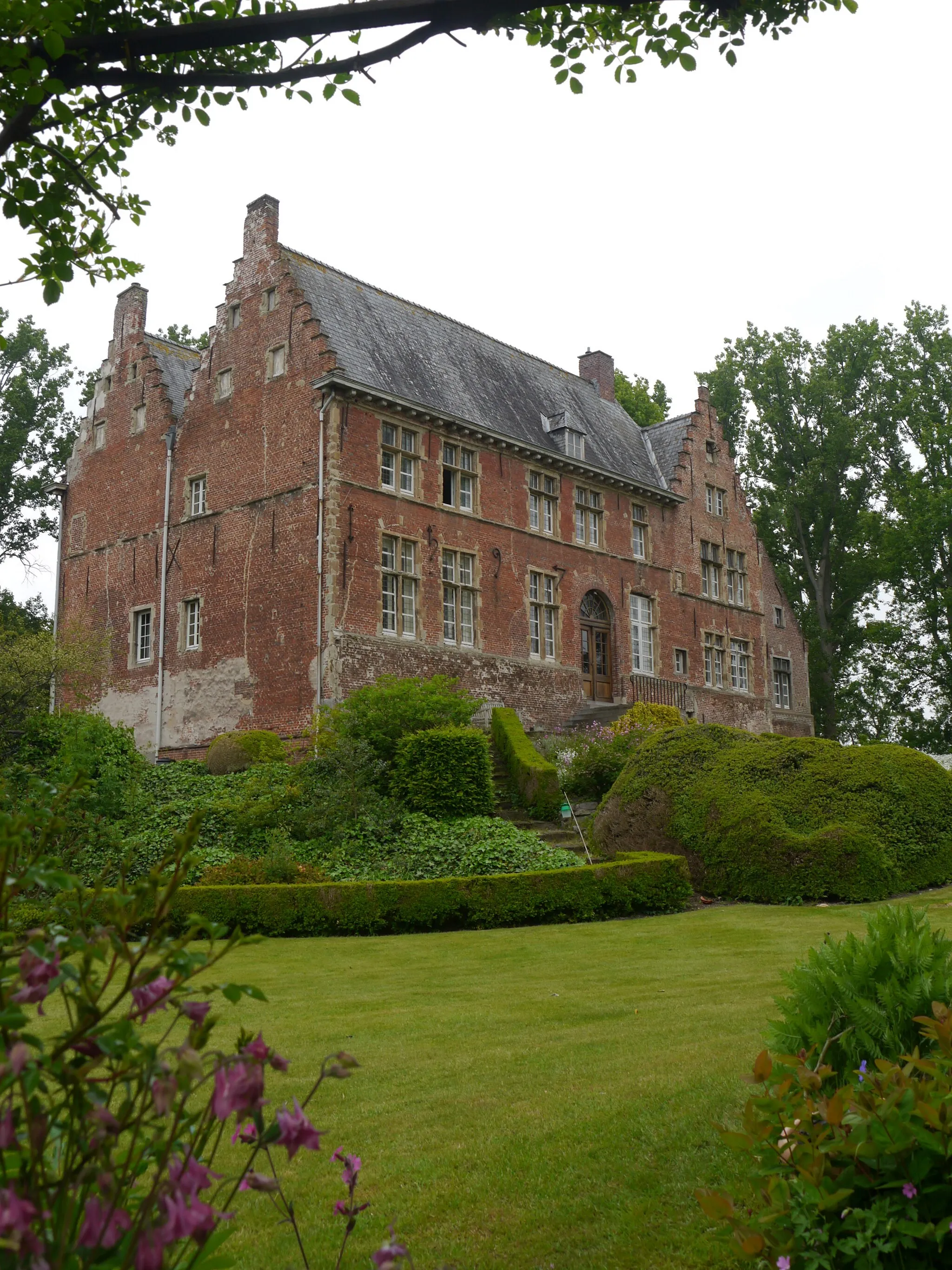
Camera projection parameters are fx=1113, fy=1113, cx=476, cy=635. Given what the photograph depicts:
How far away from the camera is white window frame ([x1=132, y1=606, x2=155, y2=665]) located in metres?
27.3

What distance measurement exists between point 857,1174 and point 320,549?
20.8 meters

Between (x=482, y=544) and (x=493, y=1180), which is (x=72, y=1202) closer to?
(x=493, y=1180)

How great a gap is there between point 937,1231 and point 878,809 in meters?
13.5

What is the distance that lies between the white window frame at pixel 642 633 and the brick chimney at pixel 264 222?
13.5m

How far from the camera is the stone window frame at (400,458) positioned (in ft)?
81.5

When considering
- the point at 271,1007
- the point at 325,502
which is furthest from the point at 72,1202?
the point at 325,502

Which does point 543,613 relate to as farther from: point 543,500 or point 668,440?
point 668,440

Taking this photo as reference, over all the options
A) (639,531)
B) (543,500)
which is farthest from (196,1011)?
(639,531)

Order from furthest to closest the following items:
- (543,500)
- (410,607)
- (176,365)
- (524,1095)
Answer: (176,365)
(543,500)
(410,607)
(524,1095)

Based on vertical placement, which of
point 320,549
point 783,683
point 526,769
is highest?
point 320,549

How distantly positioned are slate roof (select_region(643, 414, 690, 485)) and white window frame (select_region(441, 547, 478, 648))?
9.98 m

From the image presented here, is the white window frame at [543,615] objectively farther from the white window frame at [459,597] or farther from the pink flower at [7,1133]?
the pink flower at [7,1133]

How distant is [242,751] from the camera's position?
2233 cm

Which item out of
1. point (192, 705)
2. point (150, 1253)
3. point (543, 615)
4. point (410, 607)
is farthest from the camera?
point (543, 615)
